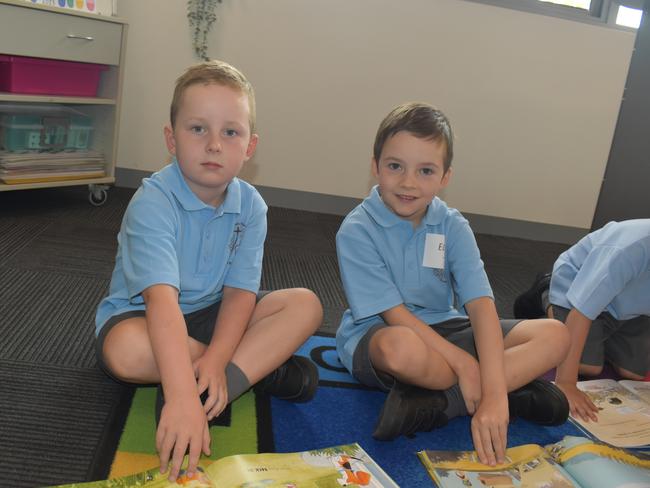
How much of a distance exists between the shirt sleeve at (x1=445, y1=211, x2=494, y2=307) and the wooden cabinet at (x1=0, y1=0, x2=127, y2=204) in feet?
4.99

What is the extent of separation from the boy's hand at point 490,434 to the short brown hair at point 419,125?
0.47 meters

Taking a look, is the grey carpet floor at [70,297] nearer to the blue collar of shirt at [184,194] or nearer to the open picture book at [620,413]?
the blue collar of shirt at [184,194]

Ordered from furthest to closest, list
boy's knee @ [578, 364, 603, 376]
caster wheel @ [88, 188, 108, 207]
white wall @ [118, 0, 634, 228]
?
white wall @ [118, 0, 634, 228] < caster wheel @ [88, 188, 108, 207] < boy's knee @ [578, 364, 603, 376]

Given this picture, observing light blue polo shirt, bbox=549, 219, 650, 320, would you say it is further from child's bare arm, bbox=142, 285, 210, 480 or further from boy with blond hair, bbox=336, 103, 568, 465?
child's bare arm, bbox=142, 285, 210, 480

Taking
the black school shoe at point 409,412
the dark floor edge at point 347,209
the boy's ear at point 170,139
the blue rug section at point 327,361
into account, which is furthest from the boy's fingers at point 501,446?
the dark floor edge at point 347,209

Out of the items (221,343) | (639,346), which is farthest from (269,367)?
(639,346)

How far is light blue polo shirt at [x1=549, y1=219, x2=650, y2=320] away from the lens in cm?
128

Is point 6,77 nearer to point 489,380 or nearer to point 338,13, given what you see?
point 338,13

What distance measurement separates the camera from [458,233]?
1238 millimetres

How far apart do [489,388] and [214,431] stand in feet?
1.47

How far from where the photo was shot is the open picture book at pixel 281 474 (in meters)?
0.78

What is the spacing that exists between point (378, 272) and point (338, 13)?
1766 millimetres

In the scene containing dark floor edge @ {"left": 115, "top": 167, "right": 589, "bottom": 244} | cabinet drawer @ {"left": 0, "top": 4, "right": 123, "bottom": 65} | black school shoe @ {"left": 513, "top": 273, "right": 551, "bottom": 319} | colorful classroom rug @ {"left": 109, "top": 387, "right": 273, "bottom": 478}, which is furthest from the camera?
dark floor edge @ {"left": 115, "top": 167, "right": 589, "bottom": 244}

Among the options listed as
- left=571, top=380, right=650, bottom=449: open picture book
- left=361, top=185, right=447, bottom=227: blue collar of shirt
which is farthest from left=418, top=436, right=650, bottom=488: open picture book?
left=361, top=185, right=447, bottom=227: blue collar of shirt
